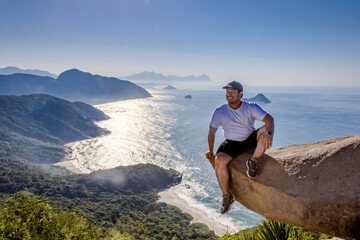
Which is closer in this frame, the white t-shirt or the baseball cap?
the baseball cap

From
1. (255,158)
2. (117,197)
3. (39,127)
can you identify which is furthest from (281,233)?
(39,127)

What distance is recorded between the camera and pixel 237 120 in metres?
5.72

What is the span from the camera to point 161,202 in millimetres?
63125

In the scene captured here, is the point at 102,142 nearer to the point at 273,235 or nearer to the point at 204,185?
the point at 204,185

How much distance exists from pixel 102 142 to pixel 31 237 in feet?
346

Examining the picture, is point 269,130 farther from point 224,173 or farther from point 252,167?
point 224,173

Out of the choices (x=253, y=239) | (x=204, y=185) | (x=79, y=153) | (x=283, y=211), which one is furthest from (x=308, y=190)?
(x=79, y=153)

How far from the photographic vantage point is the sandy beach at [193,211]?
4997 cm

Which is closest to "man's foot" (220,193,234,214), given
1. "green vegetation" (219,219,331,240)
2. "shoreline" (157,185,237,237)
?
"green vegetation" (219,219,331,240)

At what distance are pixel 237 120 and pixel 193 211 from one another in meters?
57.5

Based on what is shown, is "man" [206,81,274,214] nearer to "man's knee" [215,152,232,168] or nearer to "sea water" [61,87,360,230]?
"man's knee" [215,152,232,168]

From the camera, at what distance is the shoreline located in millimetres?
49841

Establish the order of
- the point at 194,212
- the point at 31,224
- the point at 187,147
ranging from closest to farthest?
the point at 31,224 < the point at 194,212 < the point at 187,147

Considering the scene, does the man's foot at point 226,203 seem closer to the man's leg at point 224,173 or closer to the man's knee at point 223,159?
the man's leg at point 224,173
